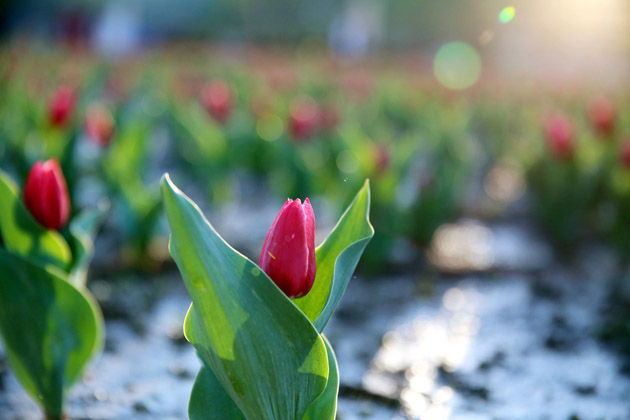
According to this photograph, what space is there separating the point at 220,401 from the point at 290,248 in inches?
12.0

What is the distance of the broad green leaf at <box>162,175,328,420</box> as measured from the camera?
0.82 meters

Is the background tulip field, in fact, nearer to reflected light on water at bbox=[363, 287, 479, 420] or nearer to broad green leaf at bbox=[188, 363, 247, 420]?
reflected light on water at bbox=[363, 287, 479, 420]

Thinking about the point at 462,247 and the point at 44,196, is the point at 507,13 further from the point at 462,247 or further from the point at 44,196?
the point at 44,196

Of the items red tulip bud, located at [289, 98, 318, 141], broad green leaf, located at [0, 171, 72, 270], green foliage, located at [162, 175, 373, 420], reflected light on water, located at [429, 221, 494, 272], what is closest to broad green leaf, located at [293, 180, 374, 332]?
green foliage, located at [162, 175, 373, 420]

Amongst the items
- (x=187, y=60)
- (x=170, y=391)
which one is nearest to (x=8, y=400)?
(x=170, y=391)

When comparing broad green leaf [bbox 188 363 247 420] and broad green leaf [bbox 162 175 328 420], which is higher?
broad green leaf [bbox 162 175 328 420]

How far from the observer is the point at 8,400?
5.00ft

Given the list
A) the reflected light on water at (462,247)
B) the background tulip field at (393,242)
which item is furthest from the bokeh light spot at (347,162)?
the reflected light on water at (462,247)

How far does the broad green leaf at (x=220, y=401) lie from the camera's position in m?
1.00

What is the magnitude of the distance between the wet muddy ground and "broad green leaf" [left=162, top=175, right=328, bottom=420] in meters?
0.65

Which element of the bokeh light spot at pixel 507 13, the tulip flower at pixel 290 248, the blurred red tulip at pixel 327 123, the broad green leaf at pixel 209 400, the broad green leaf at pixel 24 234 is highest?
the bokeh light spot at pixel 507 13

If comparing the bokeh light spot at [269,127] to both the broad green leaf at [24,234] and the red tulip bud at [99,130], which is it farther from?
the broad green leaf at [24,234]

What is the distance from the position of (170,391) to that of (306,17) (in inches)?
969

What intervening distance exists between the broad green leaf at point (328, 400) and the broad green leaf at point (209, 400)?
0.12 metres
